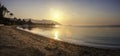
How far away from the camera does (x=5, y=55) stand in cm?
676

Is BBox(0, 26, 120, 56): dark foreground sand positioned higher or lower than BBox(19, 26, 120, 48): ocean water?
higher

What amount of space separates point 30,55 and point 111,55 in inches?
258

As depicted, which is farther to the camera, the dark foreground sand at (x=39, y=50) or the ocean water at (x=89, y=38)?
the ocean water at (x=89, y=38)

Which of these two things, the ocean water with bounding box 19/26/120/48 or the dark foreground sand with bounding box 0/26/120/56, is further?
the ocean water with bounding box 19/26/120/48

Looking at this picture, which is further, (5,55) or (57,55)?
(57,55)

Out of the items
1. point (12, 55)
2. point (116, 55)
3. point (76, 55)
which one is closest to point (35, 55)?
point (12, 55)

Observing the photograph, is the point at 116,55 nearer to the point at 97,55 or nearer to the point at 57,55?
the point at 97,55

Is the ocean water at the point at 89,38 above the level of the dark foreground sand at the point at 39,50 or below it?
below

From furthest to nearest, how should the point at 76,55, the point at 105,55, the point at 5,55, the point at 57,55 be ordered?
the point at 105,55 → the point at 76,55 → the point at 57,55 → the point at 5,55

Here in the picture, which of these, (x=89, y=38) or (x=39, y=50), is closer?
(x=39, y=50)

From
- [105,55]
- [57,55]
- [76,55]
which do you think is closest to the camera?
[57,55]

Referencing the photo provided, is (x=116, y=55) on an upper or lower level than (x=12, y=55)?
lower

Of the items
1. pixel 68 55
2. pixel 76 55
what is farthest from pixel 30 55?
pixel 76 55

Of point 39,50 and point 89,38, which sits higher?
point 39,50
